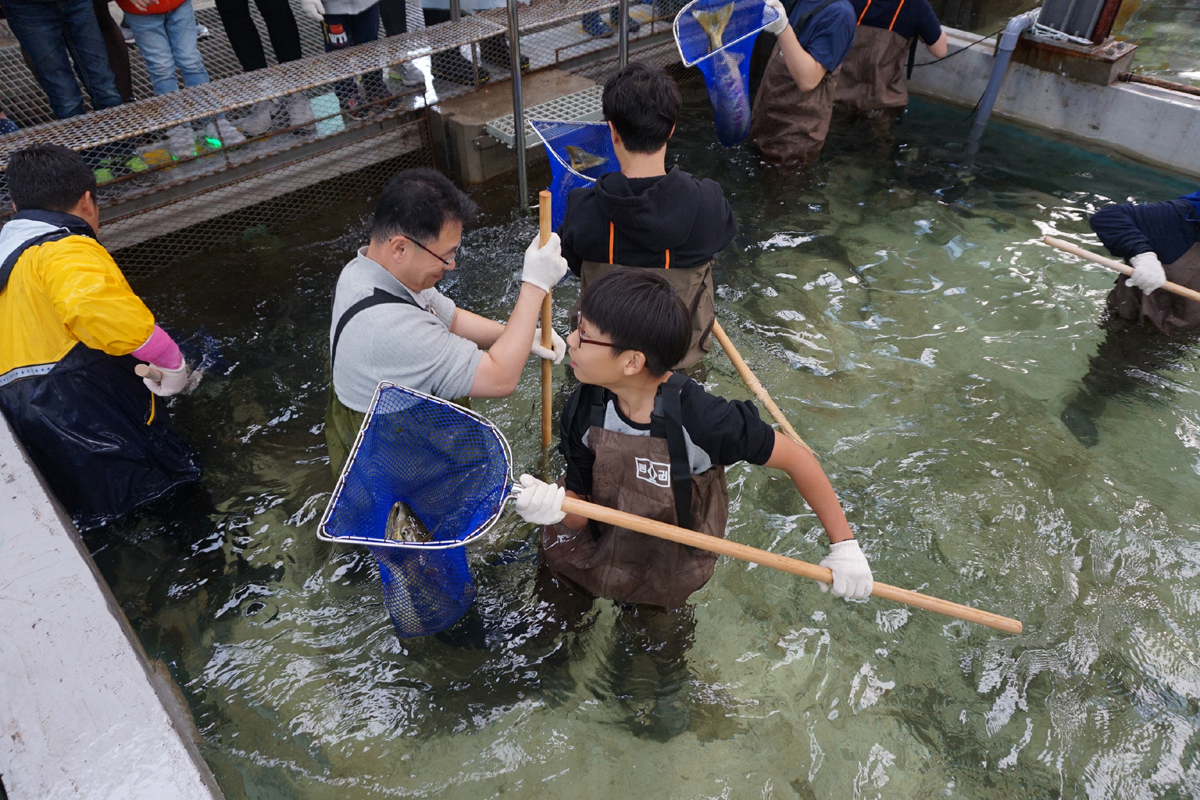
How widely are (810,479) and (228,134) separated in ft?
16.4

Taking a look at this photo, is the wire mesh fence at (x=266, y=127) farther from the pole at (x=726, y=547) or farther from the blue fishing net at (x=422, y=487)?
the pole at (x=726, y=547)

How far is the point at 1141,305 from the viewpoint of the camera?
4234 millimetres

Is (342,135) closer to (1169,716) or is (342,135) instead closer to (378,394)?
(378,394)

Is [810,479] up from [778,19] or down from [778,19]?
down

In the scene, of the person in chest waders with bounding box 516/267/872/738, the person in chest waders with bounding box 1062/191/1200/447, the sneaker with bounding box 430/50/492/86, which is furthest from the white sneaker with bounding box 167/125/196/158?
the person in chest waders with bounding box 1062/191/1200/447

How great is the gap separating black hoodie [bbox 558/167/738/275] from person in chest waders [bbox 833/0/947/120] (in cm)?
396

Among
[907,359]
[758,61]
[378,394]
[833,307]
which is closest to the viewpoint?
[378,394]

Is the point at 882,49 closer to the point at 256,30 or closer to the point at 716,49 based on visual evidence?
the point at 716,49

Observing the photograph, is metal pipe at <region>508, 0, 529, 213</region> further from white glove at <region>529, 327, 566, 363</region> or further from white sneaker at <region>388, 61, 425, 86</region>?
white glove at <region>529, 327, 566, 363</region>

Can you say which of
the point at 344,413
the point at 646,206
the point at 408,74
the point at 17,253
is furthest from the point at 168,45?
the point at 646,206

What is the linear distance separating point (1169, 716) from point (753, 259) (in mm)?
3594

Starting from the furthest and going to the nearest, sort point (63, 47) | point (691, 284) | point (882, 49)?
1. point (882, 49)
2. point (63, 47)
3. point (691, 284)

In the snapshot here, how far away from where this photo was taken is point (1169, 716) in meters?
2.91

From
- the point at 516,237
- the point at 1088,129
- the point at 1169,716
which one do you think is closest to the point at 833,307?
the point at 516,237
